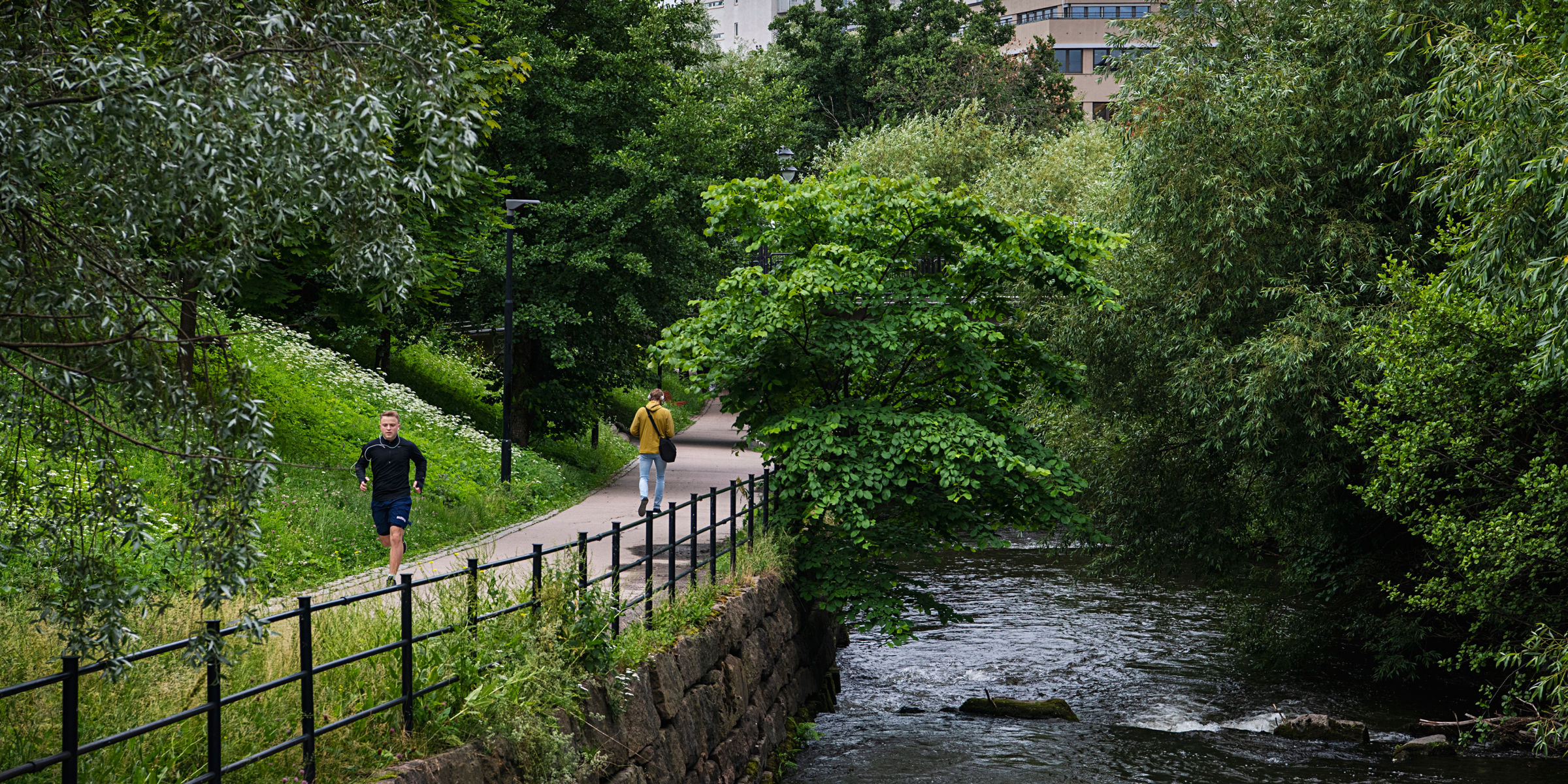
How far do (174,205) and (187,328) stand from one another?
2.35 feet

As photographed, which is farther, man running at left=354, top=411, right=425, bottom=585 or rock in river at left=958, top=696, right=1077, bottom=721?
rock in river at left=958, top=696, right=1077, bottom=721

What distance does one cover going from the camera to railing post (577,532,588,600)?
802 centimetres

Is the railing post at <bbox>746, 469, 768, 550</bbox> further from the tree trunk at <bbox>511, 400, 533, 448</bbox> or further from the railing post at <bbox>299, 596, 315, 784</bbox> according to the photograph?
the tree trunk at <bbox>511, 400, 533, 448</bbox>

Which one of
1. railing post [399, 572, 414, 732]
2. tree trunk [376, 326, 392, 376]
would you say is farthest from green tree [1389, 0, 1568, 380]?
tree trunk [376, 326, 392, 376]

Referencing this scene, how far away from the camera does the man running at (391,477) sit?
11164 mm

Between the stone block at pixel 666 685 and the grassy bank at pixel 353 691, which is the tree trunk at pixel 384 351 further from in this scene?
the grassy bank at pixel 353 691

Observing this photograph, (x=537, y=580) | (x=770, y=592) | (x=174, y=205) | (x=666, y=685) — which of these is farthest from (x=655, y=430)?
(x=174, y=205)

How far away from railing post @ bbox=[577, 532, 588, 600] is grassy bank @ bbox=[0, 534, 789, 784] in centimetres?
4

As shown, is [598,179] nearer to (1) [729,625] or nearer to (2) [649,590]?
(1) [729,625]

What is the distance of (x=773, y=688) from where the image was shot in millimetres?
12938

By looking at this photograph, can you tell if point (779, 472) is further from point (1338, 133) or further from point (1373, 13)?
point (1373, 13)

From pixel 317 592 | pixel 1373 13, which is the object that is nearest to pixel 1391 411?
pixel 1373 13

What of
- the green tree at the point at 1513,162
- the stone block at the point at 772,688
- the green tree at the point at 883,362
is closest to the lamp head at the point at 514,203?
the green tree at the point at 883,362

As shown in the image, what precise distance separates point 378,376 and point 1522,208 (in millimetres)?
16019
